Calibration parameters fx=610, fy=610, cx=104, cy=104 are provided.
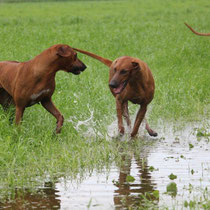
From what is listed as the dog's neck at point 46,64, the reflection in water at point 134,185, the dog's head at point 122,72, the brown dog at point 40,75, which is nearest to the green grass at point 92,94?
the reflection in water at point 134,185

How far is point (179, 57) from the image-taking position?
660 inches

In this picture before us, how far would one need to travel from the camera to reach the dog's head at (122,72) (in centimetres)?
786

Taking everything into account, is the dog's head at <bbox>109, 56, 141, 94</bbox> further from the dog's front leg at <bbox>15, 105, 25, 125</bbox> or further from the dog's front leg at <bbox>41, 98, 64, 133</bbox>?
the dog's front leg at <bbox>15, 105, 25, 125</bbox>

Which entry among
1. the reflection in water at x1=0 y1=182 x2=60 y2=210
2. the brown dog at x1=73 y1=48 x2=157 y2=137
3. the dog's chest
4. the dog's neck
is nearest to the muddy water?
the reflection in water at x1=0 y1=182 x2=60 y2=210

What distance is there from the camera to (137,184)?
19.7 feet

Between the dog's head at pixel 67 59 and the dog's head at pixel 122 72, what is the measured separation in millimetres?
504

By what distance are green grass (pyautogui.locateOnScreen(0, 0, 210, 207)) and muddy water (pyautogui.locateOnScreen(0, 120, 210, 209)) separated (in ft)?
1.10

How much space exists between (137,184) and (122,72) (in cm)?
225

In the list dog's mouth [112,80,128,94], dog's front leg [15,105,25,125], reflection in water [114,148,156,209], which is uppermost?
dog's mouth [112,80,128,94]

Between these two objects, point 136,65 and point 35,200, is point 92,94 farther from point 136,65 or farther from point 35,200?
point 35,200

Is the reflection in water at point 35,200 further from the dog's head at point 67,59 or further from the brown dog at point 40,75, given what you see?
the dog's head at point 67,59

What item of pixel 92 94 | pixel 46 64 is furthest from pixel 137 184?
pixel 92 94

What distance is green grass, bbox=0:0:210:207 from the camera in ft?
22.2

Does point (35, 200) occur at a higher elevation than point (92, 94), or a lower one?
lower
